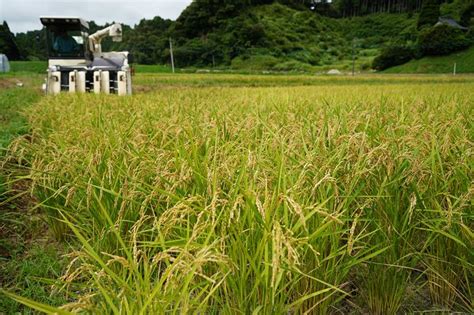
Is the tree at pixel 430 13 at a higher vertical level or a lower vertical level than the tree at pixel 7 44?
higher

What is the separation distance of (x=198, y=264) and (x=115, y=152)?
1.58m

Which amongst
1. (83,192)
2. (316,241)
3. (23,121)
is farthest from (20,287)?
(23,121)

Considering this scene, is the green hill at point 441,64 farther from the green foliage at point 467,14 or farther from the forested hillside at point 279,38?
the green foliage at point 467,14

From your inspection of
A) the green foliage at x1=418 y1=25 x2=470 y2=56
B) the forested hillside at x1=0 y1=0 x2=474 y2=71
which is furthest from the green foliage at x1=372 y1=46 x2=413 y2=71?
the green foliage at x1=418 y1=25 x2=470 y2=56

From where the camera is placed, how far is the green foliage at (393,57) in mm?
39594

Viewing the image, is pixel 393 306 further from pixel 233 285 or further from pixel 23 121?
pixel 23 121

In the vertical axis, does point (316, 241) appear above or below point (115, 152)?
below

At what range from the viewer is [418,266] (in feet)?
7.47

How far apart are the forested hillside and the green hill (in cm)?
100

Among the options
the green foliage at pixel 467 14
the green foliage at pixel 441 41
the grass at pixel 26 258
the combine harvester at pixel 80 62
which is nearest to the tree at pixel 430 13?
the green foliage at pixel 467 14

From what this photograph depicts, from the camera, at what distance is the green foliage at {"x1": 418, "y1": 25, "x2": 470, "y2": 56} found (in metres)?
38.1

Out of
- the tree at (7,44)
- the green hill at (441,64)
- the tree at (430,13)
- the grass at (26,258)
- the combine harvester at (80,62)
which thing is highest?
the tree at (430,13)

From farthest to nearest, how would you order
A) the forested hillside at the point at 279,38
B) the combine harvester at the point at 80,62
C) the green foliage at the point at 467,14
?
the green foliage at the point at 467,14, the forested hillside at the point at 279,38, the combine harvester at the point at 80,62

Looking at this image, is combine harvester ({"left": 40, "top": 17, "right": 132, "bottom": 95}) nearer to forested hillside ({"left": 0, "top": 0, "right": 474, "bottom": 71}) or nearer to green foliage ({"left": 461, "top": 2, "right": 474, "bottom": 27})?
forested hillside ({"left": 0, "top": 0, "right": 474, "bottom": 71})
